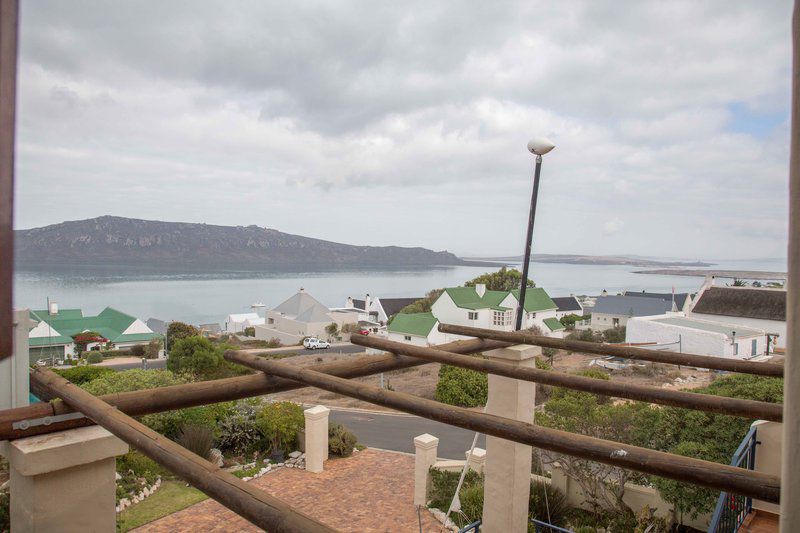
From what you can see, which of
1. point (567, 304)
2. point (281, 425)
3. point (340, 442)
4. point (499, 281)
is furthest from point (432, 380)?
point (567, 304)

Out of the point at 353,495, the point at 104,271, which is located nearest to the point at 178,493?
the point at 353,495

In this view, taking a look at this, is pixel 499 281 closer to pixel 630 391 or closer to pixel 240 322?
pixel 240 322

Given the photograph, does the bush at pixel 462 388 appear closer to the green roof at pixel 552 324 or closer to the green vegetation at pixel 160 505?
the green vegetation at pixel 160 505

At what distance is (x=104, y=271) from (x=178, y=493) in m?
146

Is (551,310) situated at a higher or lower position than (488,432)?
lower

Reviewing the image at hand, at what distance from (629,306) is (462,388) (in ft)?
91.9

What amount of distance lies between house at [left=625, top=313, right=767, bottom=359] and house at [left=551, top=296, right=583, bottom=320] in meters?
20.1

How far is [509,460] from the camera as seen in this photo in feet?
19.5

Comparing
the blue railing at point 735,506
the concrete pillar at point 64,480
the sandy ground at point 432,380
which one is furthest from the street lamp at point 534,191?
the sandy ground at point 432,380

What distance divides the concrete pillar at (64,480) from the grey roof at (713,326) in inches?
1071

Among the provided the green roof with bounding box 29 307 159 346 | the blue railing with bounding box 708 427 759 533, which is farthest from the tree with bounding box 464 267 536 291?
the blue railing with bounding box 708 427 759 533

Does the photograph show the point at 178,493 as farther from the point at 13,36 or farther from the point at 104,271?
the point at 104,271

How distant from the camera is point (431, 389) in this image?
22969mm

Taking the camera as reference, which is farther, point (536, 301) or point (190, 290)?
point (190, 290)
